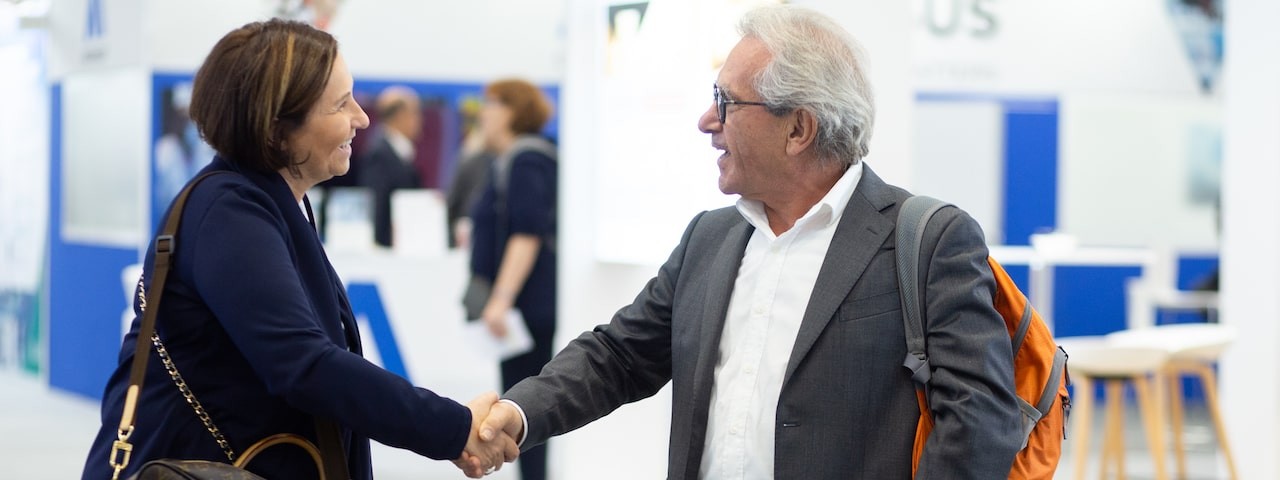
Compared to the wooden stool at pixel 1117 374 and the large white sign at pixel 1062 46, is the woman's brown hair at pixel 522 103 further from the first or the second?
the large white sign at pixel 1062 46

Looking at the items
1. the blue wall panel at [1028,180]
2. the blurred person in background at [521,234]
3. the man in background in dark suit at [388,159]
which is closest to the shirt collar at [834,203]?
the blurred person in background at [521,234]

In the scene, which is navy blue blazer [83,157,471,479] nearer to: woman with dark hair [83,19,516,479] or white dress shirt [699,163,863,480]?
woman with dark hair [83,19,516,479]

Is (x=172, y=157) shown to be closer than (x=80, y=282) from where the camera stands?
Yes

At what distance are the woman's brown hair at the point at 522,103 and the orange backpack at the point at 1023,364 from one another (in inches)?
144

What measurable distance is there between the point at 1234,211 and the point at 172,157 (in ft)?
19.3

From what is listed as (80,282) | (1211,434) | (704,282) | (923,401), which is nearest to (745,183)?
(704,282)

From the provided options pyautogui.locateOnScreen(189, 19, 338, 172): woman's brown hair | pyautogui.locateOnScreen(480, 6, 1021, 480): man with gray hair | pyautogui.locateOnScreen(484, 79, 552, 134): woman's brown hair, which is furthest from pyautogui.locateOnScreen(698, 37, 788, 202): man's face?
pyautogui.locateOnScreen(484, 79, 552, 134): woman's brown hair

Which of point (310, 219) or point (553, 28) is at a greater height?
point (553, 28)

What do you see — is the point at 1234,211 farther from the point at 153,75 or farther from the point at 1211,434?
the point at 153,75

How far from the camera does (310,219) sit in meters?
2.28

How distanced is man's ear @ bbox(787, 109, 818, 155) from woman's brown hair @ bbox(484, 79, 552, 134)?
11.4 feet

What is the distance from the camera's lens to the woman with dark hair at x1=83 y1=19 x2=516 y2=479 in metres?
1.96

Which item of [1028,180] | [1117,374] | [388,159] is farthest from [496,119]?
[1028,180]

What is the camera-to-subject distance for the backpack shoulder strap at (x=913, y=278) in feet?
6.84
